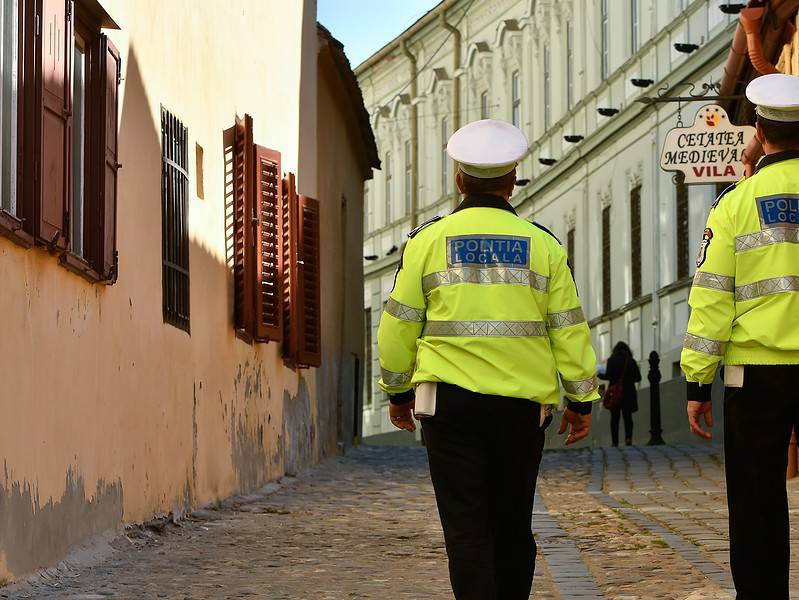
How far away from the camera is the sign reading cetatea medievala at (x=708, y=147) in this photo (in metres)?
17.3

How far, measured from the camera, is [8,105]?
7.85 m

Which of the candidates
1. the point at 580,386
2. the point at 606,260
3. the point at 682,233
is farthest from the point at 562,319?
the point at 606,260

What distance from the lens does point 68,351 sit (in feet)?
29.1

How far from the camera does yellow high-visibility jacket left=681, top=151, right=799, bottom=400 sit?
5824 mm

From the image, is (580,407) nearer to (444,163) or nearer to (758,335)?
(758,335)

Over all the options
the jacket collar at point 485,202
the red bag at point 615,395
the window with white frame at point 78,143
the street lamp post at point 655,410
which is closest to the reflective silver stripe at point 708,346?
the jacket collar at point 485,202

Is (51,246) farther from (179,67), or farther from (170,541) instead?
(179,67)

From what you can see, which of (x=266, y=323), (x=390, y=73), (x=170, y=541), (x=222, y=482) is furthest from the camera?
(x=390, y=73)

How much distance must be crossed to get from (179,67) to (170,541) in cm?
340

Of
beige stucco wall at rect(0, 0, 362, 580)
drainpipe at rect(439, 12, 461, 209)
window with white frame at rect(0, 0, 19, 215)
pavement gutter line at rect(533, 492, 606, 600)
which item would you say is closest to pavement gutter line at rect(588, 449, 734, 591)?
pavement gutter line at rect(533, 492, 606, 600)

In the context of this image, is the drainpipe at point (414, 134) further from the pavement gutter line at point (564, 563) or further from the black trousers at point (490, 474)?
the black trousers at point (490, 474)

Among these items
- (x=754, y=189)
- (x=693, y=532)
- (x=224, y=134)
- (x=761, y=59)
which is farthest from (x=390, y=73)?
(x=754, y=189)

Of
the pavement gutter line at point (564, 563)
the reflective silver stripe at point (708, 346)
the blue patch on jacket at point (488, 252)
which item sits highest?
the blue patch on jacket at point (488, 252)

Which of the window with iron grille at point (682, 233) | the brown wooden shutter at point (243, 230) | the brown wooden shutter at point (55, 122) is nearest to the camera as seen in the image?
the brown wooden shutter at point (55, 122)
